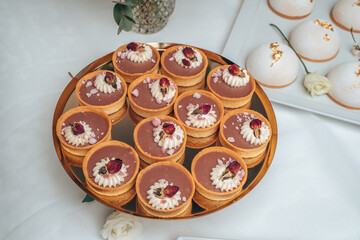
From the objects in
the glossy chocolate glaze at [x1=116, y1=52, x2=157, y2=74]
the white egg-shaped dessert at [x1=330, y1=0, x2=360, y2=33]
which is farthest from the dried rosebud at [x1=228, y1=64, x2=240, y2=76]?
the white egg-shaped dessert at [x1=330, y1=0, x2=360, y2=33]

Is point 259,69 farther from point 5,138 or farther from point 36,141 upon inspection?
point 5,138

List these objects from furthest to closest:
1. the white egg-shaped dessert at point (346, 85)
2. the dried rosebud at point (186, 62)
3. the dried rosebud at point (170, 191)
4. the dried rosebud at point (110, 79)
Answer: the white egg-shaped dessert at point (346, 85) → the dried rosebud at point (186, 62) → the dried rosebud at point (110, 79) → the dried rosebud at point (170, 191)

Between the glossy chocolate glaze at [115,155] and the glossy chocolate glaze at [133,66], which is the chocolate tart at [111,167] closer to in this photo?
the glossy chocolate glaze at [115,155]

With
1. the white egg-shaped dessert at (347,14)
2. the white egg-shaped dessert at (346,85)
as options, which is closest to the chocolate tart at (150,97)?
the white egg-shaped dessert at (346,85)

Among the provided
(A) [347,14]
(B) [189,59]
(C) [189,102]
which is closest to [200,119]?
(C) [189,102]

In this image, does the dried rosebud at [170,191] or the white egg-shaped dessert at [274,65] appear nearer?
the dried rosebud at [170,191]

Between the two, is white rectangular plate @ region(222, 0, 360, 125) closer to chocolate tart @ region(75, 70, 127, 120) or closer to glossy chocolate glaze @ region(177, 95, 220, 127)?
glossy chocolate glaze @ region(177, 95, 220, 127)

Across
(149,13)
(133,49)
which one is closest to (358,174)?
(133,49)
